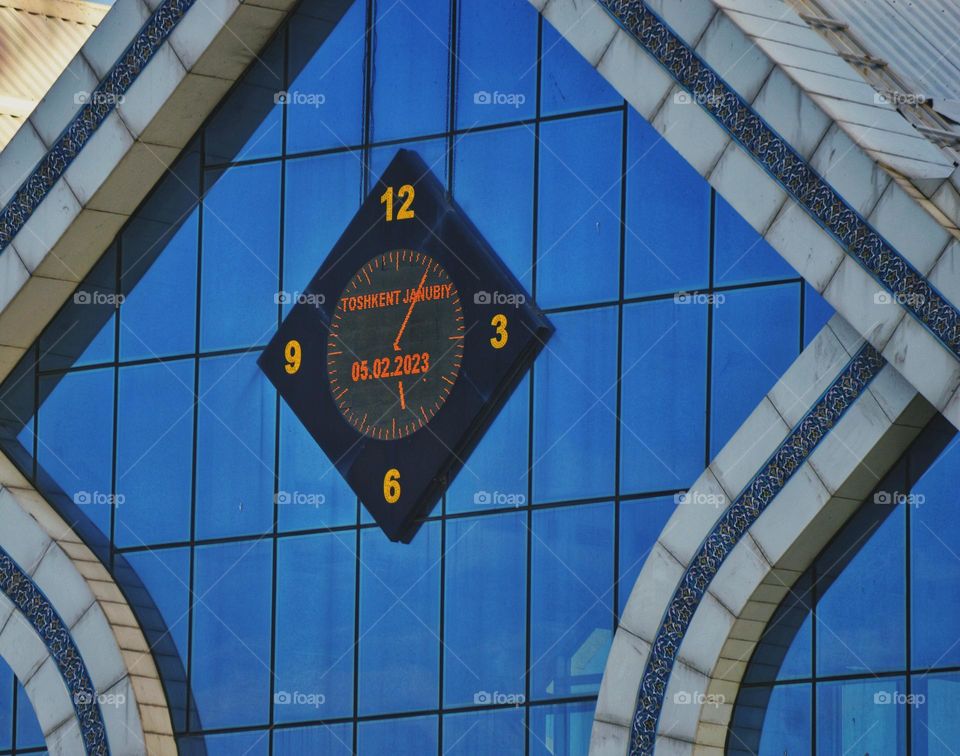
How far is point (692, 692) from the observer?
24266 mm

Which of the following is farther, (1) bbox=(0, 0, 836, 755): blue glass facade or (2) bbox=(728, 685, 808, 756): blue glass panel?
(1) bbox=(0, 0, 836, 755): blue glass facade

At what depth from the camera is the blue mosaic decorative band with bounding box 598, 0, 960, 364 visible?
75.2 feet

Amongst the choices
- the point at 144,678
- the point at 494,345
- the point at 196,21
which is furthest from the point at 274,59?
the point at 144,678

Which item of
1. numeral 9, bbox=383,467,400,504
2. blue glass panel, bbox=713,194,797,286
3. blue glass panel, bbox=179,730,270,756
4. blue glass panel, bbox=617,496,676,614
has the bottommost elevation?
blue glass panel, bbox=179,730,270,756

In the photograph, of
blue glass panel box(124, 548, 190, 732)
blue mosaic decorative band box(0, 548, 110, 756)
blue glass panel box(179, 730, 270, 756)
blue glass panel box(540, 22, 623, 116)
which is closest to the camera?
blue glass panel box(540, 22, 623, 116)

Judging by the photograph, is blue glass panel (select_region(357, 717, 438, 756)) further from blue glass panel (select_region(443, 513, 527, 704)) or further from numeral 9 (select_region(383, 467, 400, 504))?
numeral 9 (select_region(383, 467, 400, 504))

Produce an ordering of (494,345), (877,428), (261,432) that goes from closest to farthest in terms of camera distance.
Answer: (877,428) → (494,345) → (261,432)

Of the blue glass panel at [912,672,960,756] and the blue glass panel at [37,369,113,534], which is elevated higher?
the blue glass panel at [37,369,113,534]

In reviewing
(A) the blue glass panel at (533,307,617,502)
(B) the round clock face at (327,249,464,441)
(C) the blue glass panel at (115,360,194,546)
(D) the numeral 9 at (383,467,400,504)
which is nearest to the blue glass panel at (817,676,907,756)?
Answer: (A) the blue glass panel at (533,307,617,502)

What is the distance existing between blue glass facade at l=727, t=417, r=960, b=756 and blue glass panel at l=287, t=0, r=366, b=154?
783 cm

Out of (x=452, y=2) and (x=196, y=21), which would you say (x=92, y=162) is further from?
(x=452, y=2)

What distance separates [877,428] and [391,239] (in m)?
6.63

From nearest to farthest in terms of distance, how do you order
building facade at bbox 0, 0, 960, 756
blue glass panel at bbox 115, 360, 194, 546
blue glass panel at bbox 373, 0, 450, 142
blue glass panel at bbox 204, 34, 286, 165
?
building facade at bbox 0, 0, 960, 756 < blue glass panel at bbox 373, 0, 450, 142 < blue glass panel at bbox 115, 360, 194, 546 < blue glass panel at bbox 204, 34, 286, 165

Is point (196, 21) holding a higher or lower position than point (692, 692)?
higher
